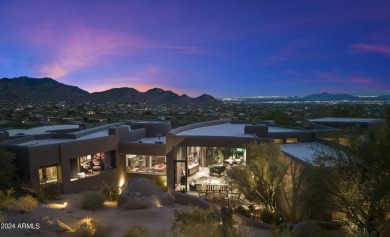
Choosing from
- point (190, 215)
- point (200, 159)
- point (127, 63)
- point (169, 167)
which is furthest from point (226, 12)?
point (127, 63)

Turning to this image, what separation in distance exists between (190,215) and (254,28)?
144 feet

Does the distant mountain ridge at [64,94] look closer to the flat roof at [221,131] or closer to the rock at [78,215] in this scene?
the flat roof at [221,131]

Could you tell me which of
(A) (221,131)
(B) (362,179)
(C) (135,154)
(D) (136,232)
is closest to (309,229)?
(B) (362,179)

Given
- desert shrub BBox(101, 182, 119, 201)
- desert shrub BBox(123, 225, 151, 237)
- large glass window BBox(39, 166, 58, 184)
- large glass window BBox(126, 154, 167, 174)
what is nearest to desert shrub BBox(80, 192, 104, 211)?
desert shrub BBox(101, 182, 119, 201)

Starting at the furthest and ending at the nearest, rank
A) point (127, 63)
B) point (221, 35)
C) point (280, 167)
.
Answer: point (127, 63) → point (221, 35) → point (280, 167)

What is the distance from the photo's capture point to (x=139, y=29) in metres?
49.5

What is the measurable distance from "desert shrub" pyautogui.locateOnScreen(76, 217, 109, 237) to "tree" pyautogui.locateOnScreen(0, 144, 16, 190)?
6.42 metres

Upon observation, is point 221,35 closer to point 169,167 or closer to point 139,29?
point 139,29

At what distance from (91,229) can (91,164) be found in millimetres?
10925

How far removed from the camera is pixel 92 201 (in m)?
Answer: 18.8

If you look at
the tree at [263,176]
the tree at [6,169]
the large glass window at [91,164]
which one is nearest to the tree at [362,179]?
the tree at [263,176]

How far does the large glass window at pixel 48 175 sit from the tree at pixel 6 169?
1788 mm

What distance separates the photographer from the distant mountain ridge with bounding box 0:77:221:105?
151 metres

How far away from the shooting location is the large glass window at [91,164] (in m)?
23.6
